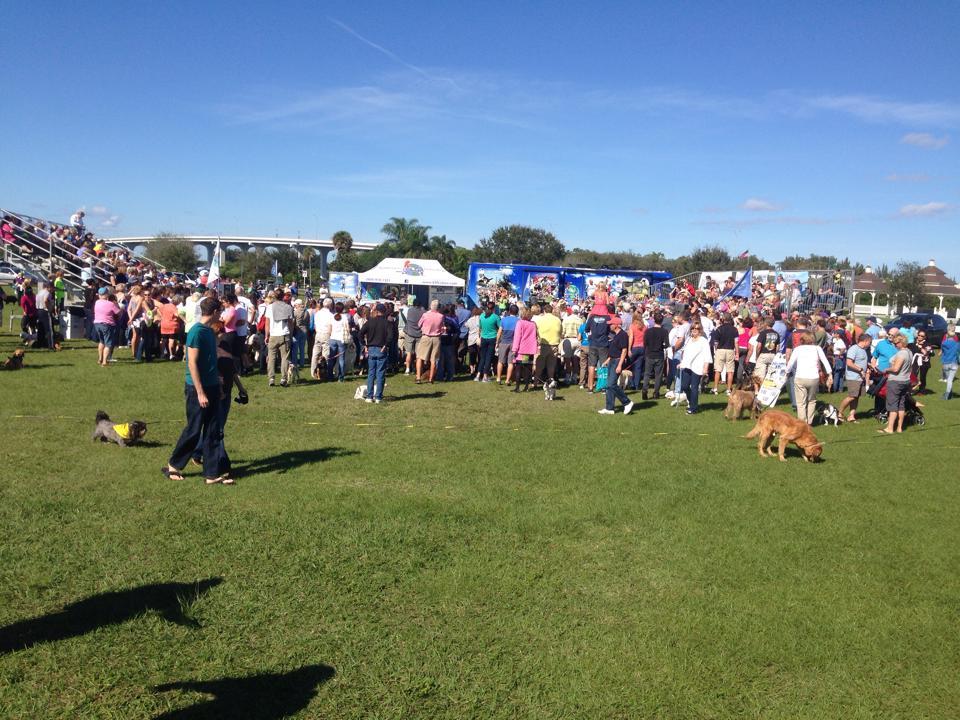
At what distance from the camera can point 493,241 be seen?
83250mm

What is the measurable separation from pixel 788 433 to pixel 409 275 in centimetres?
2078

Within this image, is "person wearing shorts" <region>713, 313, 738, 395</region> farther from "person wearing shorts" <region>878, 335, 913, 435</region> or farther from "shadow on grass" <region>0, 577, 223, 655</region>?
"shadow on grass" <region>0, 577, 223, 655</region>

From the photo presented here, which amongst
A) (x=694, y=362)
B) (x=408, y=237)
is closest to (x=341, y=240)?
(x=408, y=237)

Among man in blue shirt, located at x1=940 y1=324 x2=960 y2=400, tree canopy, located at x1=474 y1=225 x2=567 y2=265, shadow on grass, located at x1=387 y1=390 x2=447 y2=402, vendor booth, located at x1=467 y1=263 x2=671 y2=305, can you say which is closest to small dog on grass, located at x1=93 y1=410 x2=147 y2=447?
shadow on grass, located at x1=387 y1=390 x2=447 y2=402

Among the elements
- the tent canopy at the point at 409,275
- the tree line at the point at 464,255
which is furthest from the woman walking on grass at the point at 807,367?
the tree line at the point at 464,255

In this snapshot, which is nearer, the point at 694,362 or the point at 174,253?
the point at 694,362

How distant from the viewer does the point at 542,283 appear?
75.5 feet

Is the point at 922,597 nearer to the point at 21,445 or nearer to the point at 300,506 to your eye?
the point at 300,506

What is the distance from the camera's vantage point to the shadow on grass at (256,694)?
3564 millimetres

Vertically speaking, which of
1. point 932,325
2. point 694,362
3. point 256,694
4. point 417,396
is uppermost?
point 932,325

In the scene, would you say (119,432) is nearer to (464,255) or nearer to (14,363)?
(14,363)

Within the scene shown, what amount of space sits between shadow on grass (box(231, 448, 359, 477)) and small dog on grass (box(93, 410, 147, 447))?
1.39 meters

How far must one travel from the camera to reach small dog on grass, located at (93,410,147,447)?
827 cm

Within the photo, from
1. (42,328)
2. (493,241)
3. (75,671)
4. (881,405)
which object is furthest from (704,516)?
(493,241)
